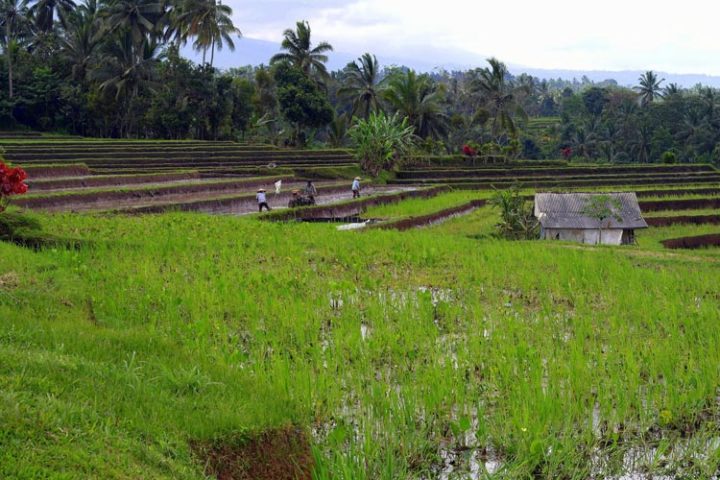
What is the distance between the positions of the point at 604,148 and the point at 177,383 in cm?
4941

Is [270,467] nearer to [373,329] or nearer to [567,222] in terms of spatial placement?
[373,329]

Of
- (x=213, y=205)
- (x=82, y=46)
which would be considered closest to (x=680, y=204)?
(x=213, y=205)

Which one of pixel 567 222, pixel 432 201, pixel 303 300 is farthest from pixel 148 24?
pixel 303 300

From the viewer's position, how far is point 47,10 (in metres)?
46.2

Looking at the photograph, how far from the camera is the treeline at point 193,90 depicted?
37.2 meters

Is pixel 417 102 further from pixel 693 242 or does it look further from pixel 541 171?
pixel 693 242

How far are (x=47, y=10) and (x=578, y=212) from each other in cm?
3880

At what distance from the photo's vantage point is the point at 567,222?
59.6 feet

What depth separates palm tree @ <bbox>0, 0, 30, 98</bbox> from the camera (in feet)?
128

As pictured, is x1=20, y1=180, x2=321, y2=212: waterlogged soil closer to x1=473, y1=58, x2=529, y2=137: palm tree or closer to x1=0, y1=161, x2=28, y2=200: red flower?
x1=0, y1=161, x2=28, y2=200: red flower

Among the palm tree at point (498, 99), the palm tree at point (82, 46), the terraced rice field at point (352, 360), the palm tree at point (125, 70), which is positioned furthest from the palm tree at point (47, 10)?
the terraced rice field at point (352, 360)

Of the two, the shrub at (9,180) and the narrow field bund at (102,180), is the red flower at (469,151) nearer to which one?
the narrow field bund at (102,180)

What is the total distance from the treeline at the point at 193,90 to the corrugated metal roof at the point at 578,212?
19503 mm

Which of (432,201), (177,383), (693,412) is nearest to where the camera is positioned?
(177,383)
